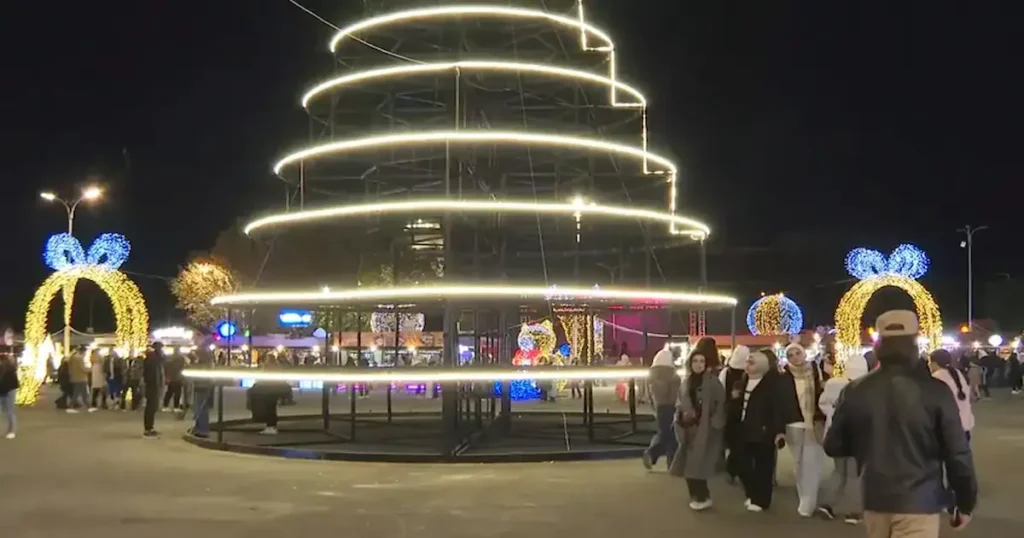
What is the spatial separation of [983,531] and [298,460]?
10.4 m

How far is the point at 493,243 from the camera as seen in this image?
71.7 ft

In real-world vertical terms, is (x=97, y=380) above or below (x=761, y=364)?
below

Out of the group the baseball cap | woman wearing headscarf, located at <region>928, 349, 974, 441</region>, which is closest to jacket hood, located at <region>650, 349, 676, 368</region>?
woman wearing headscarf, located at <region>928, 349, 974, 441</region>

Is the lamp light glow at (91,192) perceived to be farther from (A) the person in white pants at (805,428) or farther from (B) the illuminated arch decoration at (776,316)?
(A) the person in white pants at (805,428)

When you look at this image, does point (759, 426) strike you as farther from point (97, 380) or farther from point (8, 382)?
point (97, 380)

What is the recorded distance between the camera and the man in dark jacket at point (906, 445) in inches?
233

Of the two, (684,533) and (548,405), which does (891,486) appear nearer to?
(684,533)

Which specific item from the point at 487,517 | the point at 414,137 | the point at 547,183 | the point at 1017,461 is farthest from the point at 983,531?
the point at 547,183

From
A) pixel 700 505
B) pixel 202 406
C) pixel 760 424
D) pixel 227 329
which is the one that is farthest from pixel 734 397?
pixel 227 329

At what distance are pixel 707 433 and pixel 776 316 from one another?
136ft

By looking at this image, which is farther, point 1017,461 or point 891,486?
point 1017,461

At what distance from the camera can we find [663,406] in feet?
53.9

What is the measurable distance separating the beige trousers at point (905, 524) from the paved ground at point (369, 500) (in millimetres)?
5054

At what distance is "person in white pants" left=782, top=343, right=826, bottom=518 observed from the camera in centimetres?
1238
